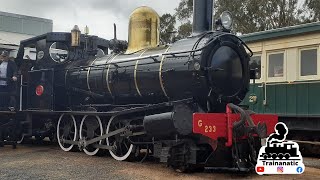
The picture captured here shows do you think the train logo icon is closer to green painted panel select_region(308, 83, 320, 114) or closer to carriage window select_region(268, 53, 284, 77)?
green painted panel select_region(308, 83, 320, 114)


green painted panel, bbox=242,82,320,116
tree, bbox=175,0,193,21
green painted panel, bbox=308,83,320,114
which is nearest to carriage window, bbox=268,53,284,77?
green painted panel, bbox=242,82,320,116

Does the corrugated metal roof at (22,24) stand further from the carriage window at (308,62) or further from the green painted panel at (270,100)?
the carriage window at (308,62)

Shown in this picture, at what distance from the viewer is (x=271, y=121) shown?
773 centimetres

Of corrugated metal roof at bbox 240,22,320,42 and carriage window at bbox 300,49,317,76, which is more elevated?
corrugated metal roof at bbox 240,22,320,42

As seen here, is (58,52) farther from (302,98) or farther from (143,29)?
(302,98)

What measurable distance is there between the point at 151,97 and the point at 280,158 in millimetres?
3130

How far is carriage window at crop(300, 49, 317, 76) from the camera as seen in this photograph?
395 inches

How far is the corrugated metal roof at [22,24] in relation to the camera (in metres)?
27.8

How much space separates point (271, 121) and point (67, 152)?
16.2ft

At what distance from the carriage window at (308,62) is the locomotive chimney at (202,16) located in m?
3.06

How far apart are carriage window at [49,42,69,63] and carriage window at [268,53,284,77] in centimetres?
515

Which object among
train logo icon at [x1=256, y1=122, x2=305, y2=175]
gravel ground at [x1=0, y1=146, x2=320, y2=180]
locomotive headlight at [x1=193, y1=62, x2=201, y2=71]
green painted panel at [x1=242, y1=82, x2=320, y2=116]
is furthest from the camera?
green painted panel at [x1=242, y1=82, x2=320, y2=116]

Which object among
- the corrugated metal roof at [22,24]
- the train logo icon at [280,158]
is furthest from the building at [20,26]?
the train logo icon at [280,158]

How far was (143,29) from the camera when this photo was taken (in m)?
9.34
